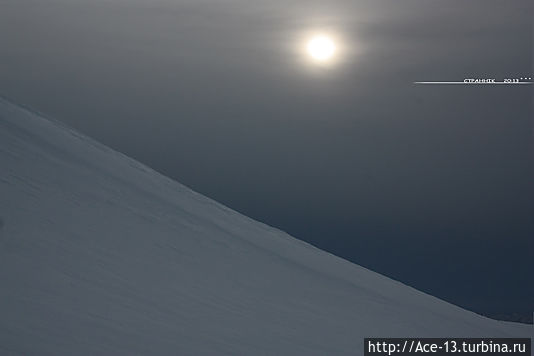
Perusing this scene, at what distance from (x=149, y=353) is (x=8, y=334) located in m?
1.62

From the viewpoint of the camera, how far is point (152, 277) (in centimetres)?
1177

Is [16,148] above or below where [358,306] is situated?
above

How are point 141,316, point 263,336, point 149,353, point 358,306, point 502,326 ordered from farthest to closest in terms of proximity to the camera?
point 502,326 → point 358,306 → point 263,336 → point 141,316 → point 149,353

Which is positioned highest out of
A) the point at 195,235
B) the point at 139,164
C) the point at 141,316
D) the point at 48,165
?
the point at 139,164

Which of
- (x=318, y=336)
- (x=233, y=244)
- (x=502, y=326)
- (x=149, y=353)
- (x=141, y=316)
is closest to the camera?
(x=149, y=353)

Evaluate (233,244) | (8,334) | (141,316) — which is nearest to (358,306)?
(233,244)

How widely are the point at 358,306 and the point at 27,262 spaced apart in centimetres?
616

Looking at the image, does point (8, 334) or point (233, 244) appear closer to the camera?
point (8, 334)

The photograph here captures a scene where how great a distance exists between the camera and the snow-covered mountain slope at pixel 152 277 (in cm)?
Result: 920

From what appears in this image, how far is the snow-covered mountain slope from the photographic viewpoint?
9.20m

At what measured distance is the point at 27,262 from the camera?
1036 centimetres

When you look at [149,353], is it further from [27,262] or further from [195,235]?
[195,235]

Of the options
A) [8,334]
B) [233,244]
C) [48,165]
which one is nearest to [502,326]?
[233,244]

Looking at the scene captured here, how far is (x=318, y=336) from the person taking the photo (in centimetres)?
1146
